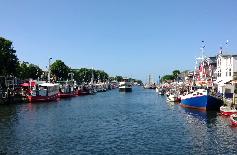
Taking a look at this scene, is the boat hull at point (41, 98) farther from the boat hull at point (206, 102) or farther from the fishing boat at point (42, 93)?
the boat hull at point (206, 102)

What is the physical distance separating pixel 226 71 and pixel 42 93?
187ft

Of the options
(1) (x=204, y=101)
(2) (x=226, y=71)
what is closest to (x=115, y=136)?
(1) (x=204, y=101)

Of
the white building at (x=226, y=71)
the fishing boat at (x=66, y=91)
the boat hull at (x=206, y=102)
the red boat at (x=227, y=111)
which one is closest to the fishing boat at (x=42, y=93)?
the fishing boat at (x=66, y=91)

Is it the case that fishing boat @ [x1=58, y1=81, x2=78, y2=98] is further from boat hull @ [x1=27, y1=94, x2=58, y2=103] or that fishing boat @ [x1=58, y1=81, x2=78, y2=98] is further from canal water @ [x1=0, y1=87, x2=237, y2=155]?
canal water @ [x1=0, y1=87, x2=237, y2=155]

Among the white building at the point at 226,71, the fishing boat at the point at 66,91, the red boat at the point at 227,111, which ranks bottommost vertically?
the red boat at the point at 227,111

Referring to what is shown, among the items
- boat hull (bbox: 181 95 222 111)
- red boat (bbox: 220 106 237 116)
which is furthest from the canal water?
boat hull (bbox: 181 95 222 111)

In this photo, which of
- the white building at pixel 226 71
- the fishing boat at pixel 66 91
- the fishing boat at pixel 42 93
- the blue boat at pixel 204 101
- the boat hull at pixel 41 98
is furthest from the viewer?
the fishing boat at pixel 66 91

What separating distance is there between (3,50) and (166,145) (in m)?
87.7

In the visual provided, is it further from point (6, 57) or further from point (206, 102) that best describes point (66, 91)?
point (206, 102)

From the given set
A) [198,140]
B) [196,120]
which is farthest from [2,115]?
[198,140]

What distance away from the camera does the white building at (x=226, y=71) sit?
368 feet

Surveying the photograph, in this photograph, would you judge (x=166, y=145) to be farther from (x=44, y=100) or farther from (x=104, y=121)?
(x=44, y=100)

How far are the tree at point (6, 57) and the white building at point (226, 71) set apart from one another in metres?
64.1

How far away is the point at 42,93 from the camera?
12962cm
